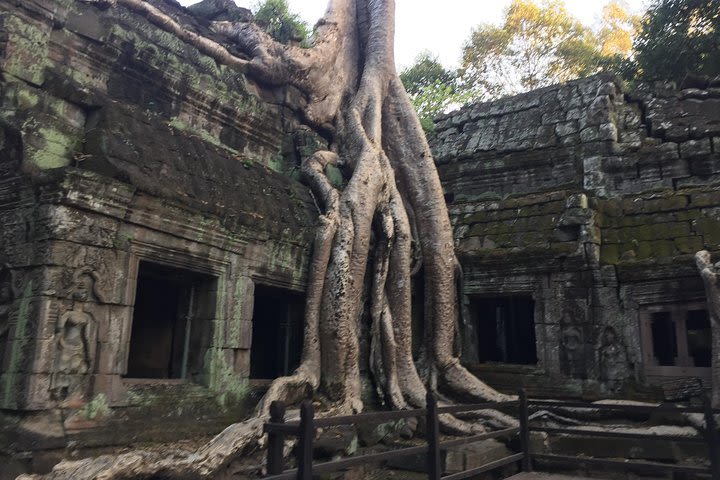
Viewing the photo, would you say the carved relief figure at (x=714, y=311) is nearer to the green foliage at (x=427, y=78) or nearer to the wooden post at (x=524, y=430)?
the wooden post at (x=524, y=430)

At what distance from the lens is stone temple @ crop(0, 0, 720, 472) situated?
390 cm

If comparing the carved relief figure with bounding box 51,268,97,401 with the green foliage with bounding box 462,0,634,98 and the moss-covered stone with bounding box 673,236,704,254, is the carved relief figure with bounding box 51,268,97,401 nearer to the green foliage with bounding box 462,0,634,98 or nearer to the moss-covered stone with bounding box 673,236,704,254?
the moss-covered stone with bounding box 673,236,704,254

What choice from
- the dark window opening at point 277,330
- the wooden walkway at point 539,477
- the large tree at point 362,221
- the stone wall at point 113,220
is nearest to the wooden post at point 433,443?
the wooden walkway at point 539,477

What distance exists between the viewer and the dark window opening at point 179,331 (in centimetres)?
494

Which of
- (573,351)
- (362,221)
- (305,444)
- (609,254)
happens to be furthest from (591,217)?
(305,444)

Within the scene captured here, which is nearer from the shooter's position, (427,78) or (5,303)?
(5,303)

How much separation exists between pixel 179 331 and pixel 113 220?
1306 mm

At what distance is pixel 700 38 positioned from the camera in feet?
45.8

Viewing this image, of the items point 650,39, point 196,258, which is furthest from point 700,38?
point 196,258

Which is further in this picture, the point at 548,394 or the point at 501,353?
the point at 501,353

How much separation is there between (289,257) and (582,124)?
472 centimetres

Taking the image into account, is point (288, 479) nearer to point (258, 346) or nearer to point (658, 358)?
point (258, 346)

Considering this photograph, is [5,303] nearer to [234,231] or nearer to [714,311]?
[234,231]

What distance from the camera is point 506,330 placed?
8.33 m
